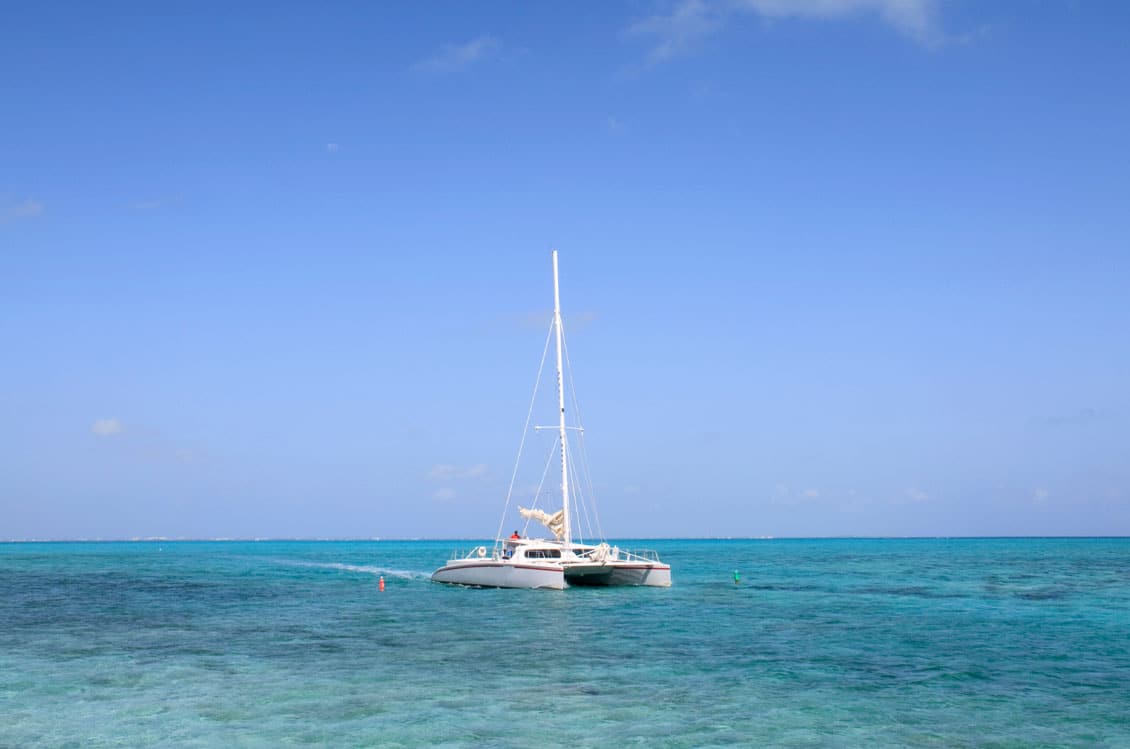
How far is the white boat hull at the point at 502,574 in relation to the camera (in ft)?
153

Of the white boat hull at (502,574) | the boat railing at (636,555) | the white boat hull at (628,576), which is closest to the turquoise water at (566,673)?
the white boat hull at (502,574)

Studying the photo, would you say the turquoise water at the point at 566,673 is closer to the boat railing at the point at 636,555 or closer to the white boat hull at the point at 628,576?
the white boat hull at the point at 628,576

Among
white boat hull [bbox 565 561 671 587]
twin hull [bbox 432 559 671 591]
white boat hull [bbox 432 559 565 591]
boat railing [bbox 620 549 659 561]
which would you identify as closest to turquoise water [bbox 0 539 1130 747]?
white boat hull [bbox 432 559 565 591]

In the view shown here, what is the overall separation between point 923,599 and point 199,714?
3866cm

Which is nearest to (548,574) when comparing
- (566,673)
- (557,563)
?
(557,563)

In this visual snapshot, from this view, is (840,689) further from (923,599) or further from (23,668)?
(923,599)

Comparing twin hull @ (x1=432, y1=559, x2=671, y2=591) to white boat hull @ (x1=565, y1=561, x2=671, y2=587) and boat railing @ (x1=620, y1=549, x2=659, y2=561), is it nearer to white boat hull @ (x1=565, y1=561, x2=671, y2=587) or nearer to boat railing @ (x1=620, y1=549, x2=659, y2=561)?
white boat hull @ (x1=565, y1=561, x2=671, y2=587)

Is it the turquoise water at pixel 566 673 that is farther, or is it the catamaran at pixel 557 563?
the catamaran at pixel 557 563

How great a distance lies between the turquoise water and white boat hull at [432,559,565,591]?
1.25m

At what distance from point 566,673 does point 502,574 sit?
2582cm

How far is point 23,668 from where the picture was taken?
80.6 feet

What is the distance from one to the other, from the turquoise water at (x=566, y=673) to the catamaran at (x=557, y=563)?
1710mm

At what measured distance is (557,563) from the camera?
4688 centimetres

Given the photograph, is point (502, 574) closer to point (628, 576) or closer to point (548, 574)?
point (548, 574)
